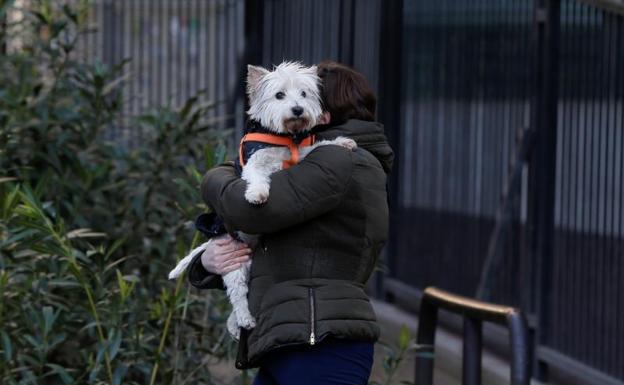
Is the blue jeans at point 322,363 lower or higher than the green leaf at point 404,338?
higher

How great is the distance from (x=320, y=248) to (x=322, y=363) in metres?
0.33

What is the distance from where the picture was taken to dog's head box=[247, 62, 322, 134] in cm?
371

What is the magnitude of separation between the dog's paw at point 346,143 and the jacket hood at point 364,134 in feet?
0.10

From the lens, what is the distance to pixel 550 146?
711 cm

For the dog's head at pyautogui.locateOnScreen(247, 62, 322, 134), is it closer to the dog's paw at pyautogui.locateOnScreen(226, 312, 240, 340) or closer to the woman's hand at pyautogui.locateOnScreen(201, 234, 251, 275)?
the woman's hand at pyautogui.locateOnScreen(201, 234, 251, 275)

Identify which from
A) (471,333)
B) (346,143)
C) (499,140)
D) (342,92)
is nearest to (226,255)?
(346,143)

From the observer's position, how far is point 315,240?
3.82m

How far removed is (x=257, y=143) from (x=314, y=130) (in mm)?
183

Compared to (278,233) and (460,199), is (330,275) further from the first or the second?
(460,199)

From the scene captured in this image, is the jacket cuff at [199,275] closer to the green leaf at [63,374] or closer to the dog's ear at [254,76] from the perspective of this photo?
the dog's ear at [254,76]

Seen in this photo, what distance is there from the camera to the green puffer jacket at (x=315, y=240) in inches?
147

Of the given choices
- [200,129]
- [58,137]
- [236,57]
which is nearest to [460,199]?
[200,129]

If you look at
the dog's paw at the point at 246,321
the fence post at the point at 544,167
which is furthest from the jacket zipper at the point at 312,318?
the fence post at the point at 544,167

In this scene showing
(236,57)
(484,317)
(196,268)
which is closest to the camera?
(196,268)
